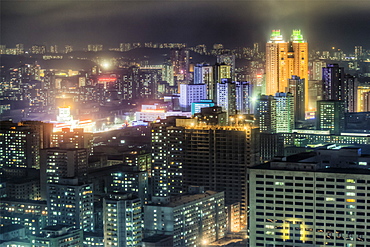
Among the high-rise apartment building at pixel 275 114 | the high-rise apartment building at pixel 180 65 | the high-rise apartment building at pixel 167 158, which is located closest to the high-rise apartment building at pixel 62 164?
the high-rise apartment building at pixel 167 158

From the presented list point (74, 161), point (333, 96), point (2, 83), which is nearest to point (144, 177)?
point (74, 161)

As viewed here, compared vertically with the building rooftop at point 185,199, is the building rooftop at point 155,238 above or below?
below

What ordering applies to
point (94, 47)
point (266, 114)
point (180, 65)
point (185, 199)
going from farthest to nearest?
1. point (180, 65)
2. point (94, 47)
3. point (266, 114)
4. point (185, 199)

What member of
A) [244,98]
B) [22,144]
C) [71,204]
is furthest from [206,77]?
[71,204]

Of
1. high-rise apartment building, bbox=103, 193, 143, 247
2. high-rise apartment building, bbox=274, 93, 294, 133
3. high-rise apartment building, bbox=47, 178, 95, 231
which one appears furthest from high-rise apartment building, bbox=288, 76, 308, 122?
high-rise apartment building, bbox=103, 193, 143, 247

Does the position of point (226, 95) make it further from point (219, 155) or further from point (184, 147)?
point (219, 155)

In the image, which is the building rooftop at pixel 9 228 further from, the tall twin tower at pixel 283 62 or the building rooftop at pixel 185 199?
the tall twin tower at pixel 283 62

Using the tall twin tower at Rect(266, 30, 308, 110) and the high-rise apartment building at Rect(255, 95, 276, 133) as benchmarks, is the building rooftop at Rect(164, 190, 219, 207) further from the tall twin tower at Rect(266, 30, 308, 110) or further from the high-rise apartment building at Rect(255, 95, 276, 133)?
the tall twin tower at Rect(266, 30, 308, 110)
